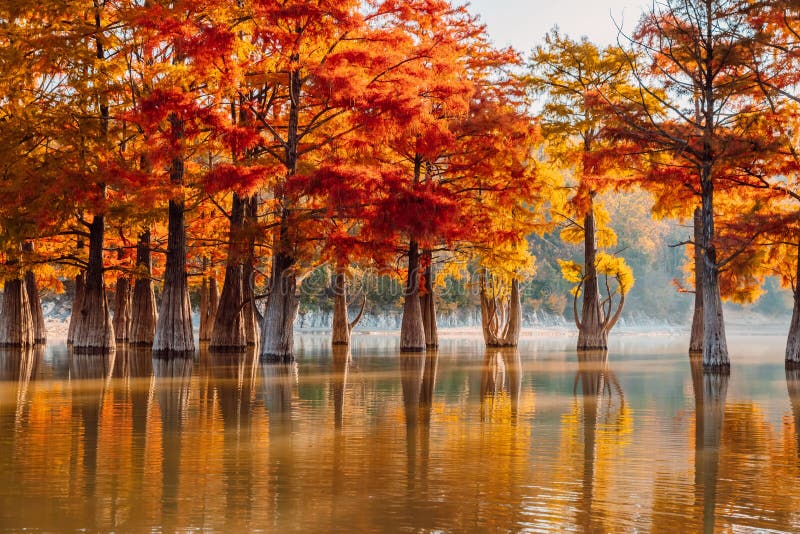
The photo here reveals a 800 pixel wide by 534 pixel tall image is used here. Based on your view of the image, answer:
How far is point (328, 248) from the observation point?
2388 cm

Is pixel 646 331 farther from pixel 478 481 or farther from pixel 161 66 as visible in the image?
pixel 478 481

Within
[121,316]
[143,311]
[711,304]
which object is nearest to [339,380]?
[711,304]

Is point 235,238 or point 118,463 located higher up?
point 235,238

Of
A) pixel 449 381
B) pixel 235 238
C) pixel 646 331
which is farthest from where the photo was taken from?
pixel 646 331

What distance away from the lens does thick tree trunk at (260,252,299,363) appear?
2420cm

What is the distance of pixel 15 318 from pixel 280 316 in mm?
12458

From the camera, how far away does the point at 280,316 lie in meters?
24.6

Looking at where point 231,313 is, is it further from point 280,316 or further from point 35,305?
point 35,305

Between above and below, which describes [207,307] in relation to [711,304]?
below

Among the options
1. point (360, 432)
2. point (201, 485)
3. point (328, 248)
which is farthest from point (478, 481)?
point (328, 248)

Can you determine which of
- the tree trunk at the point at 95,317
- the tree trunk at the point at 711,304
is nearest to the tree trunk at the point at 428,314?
the tree trunk at the point at 95,317

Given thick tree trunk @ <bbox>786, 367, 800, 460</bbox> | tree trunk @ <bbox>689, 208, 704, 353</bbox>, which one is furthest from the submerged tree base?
tree trunk @ <bbox>689, 208, 704, 353</bbox>

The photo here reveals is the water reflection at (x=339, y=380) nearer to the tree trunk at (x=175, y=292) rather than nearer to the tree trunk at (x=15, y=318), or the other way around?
the tree trunk at (x=175, y=292)

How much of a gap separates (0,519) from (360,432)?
5.02m
